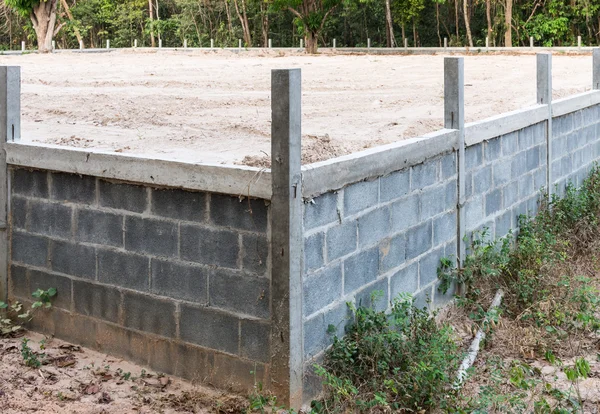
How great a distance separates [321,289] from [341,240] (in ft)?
1.12

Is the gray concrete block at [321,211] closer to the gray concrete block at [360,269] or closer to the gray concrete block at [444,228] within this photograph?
the gray concrete block at [360,269]

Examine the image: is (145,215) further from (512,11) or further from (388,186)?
(512,11)

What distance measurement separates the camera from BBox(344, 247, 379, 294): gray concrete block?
539cm

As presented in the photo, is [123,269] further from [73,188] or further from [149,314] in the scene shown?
[73,188]

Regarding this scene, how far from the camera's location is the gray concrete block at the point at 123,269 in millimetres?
5570

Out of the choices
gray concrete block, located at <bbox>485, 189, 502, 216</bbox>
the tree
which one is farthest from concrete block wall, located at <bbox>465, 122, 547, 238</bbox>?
the tree

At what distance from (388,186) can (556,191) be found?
4711mm

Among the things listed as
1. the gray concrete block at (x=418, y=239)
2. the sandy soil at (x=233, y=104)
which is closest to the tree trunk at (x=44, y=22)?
the sandy soil at (x=233, y=104)

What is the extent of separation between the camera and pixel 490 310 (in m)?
6.74

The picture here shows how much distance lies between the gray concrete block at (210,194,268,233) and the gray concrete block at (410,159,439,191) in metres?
1.59

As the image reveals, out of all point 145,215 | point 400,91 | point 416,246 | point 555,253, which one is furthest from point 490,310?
point 400,91

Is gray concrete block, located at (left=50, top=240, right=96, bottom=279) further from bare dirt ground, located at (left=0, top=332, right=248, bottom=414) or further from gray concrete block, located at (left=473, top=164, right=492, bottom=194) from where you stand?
gray concrete block, located at (left=473, top=164, right=492, bottom=194)

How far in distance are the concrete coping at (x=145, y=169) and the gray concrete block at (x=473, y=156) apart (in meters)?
2.82

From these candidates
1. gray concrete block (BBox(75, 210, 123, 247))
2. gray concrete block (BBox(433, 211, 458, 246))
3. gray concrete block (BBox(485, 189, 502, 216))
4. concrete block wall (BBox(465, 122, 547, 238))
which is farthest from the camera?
gray concrete block (BBox(485, 189, 502, 216))
